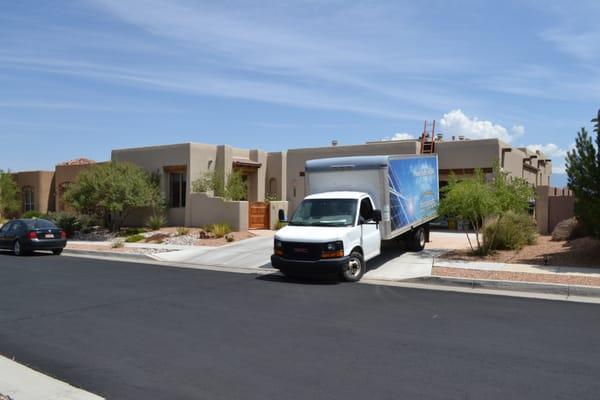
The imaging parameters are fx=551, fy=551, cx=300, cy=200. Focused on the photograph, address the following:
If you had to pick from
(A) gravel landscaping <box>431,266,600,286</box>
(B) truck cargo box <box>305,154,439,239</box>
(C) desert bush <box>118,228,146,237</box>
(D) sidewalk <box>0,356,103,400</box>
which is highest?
(B) truck cargo box <box>305,154,439,239</box>

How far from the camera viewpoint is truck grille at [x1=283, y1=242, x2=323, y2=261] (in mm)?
13016

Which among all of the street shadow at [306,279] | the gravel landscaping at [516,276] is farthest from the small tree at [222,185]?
the gravel landscaping at [516,276]

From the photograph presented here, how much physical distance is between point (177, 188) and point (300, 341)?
2237 cm

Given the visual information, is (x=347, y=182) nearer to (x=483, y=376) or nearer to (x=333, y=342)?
(x=333, y=342)

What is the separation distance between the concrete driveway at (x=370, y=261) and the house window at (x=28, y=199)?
23.6m

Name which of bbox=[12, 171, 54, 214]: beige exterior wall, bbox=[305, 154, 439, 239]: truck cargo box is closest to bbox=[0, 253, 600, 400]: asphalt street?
bbox=[305, 154, 439, 239]: truck cargo box

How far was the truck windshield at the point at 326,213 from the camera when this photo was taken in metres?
14.0

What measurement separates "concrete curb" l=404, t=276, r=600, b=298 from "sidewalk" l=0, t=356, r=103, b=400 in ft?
30.9

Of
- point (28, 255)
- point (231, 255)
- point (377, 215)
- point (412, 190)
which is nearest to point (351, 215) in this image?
point (377, 215)

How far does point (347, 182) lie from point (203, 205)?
1305cm

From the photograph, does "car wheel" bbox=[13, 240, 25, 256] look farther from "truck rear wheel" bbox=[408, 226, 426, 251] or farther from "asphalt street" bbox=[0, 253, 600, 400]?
"truck rear wheel" bbox=[408, 226, 426, 251]

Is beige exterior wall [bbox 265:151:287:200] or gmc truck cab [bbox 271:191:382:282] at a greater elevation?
beige exterior wall [bbox 265:151:287:200]

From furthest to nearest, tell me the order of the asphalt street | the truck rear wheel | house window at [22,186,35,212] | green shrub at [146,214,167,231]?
house window at [22,186,35,212] → green shrub at [146,214,167,231] → the truck rear wheel → the asphalt street

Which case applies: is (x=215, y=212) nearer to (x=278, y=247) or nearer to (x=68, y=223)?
(x=68, y=223)
